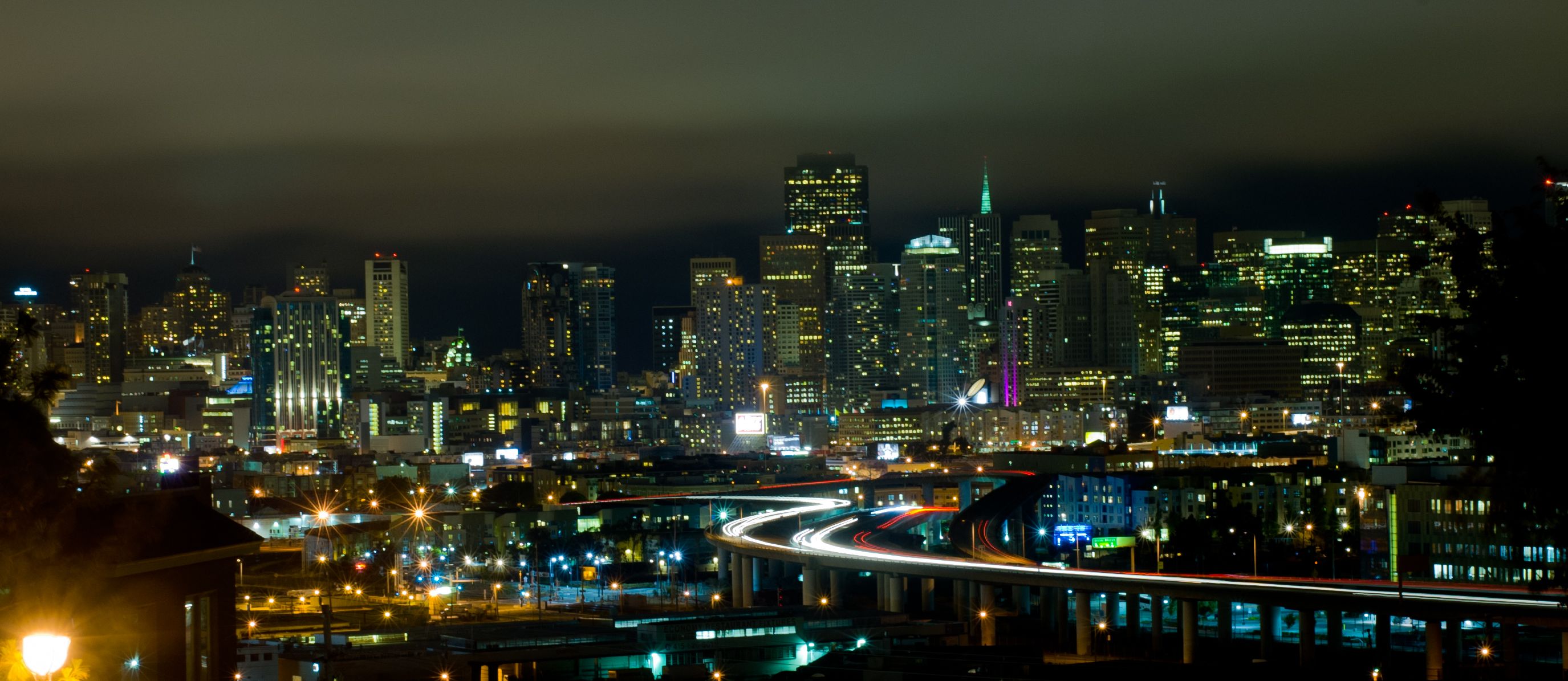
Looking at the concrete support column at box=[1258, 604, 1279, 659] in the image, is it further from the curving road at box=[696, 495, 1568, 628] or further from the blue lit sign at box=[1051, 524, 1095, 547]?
the blue lit sign at box=[1051, 524, 1095, 547]

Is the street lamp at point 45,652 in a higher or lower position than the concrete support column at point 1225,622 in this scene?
higher

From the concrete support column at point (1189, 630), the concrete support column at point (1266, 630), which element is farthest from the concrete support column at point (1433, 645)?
the concrete support column at point (1189, 630)

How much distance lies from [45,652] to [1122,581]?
43.5 meters

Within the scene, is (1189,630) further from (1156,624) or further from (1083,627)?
(1083,627)

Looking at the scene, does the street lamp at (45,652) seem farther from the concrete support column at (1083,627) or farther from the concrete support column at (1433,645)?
the concrete support column at (1083,627)

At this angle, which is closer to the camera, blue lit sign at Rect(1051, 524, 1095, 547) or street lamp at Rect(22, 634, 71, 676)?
street lamp at Rect(22, 634, 71, 676)

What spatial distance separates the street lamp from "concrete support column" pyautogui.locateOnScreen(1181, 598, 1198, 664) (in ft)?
131

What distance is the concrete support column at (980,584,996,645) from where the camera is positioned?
5541cm

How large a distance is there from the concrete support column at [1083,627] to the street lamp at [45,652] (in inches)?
1669

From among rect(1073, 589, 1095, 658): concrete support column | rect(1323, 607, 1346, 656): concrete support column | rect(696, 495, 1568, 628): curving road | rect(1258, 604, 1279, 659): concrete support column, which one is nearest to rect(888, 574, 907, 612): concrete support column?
rect(696, 495, 1568, 628): curving road

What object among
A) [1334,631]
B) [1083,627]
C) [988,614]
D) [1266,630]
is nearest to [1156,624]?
[1083,627]

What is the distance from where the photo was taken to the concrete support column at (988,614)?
5541 centimetres

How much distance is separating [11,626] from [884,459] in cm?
15312

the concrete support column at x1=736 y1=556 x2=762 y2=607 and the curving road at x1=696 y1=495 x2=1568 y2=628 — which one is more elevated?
the curving road at x1=696 y1=495 x2=1568 y2=628
